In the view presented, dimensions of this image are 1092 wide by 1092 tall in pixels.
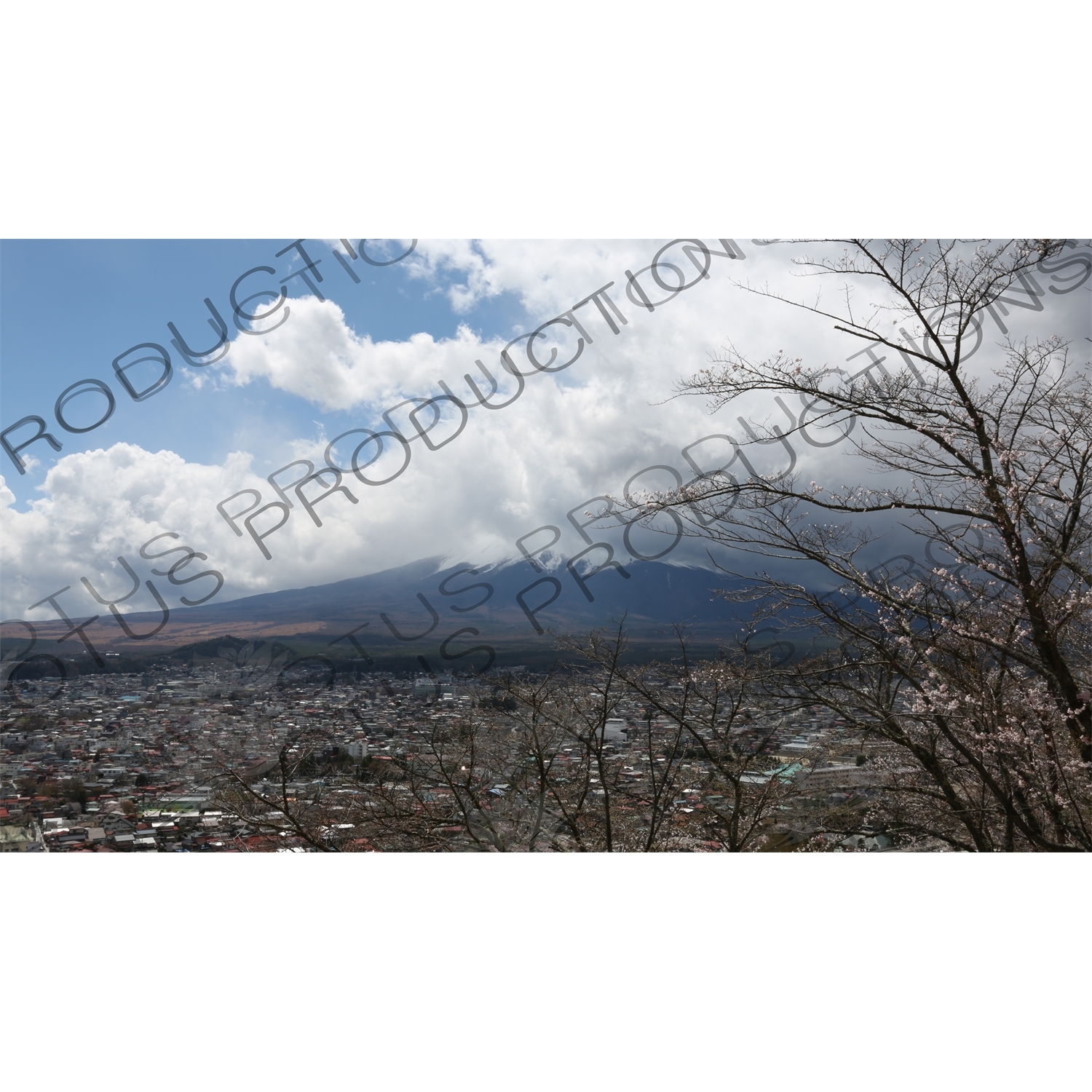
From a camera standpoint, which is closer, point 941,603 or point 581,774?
point 941,603

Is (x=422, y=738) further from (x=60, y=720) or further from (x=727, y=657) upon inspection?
(x=60, y=720)


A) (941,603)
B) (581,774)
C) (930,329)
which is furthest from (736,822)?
(930,329)

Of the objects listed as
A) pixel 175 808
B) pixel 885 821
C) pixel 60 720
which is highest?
pixel 60 720

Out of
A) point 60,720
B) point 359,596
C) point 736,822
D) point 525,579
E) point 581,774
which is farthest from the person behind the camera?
point 359,596

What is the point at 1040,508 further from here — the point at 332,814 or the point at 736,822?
the point at 332,814

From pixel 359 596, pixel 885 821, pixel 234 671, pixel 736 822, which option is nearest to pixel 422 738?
pixel 736 822

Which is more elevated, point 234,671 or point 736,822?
point 234,671

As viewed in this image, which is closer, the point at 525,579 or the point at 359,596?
the point at 525,579

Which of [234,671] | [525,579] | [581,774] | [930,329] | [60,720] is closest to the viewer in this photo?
[930,329]

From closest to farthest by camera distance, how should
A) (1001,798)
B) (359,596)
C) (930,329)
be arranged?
(1001,798) < (930,329) < (359,596)
